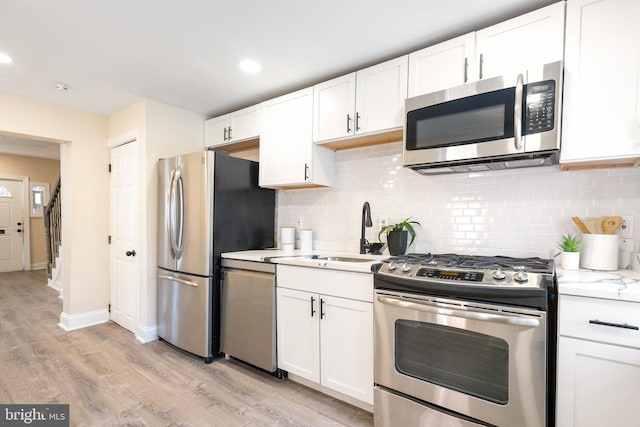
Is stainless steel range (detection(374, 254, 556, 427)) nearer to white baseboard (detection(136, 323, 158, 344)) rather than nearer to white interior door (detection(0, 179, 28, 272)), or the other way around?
white baseboard (detection(136, 323, 158, 344))

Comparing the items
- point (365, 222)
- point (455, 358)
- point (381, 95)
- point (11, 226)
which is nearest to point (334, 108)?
point (381, 95)

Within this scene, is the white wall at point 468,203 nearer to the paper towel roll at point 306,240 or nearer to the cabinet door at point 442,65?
the paper towel roll at point 306,240

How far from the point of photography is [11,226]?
21.7 ft

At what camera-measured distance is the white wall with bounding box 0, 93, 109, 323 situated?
3453 millimetres

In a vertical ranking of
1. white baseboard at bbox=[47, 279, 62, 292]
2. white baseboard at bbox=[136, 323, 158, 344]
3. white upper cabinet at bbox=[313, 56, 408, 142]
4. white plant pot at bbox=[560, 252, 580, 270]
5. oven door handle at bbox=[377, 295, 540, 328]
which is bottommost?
white baseboard at bbox=[47, 279, 62, 292]

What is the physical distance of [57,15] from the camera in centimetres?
187

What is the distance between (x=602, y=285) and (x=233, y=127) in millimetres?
3163

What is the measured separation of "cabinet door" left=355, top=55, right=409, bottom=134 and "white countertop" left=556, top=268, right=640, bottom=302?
1335mm

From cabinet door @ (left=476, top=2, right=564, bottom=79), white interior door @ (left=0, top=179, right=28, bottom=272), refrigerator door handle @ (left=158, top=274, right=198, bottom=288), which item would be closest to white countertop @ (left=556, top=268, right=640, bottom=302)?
cabinet door @ (left=476, top=2, right=564, bottom=79)

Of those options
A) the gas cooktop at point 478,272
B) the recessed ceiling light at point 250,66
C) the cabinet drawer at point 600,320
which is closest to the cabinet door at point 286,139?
the recessed ceiling light at point 250,66

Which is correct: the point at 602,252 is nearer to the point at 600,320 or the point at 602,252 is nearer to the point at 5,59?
the point at 600,320

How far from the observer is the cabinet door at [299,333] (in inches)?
85.5

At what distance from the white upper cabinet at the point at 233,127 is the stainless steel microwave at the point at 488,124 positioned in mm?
1641

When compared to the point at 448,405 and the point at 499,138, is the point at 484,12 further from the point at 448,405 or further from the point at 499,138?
the point at 448,405
